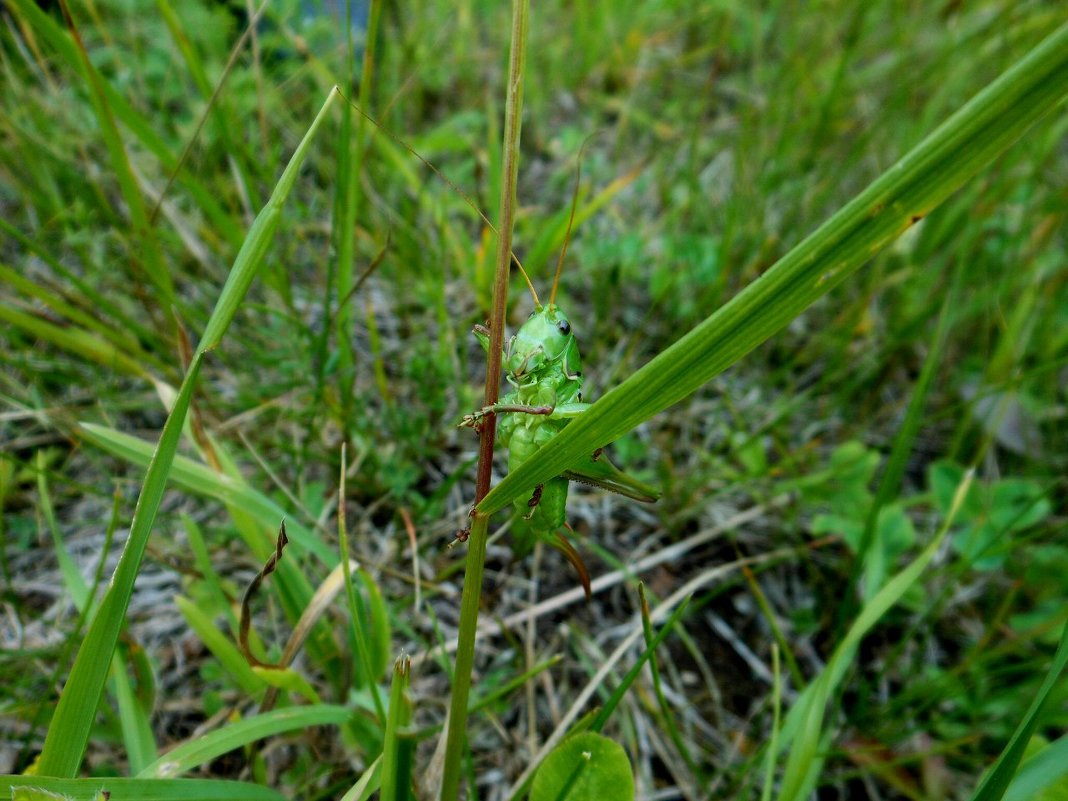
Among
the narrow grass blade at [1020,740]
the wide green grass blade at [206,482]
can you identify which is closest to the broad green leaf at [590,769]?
the narrow grass blade at [1020,740]

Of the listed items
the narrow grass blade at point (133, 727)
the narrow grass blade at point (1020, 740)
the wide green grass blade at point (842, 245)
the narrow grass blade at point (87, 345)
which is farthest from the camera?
the narrow grass blade at point (87, 345)

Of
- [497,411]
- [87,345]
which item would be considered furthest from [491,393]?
[87,345]

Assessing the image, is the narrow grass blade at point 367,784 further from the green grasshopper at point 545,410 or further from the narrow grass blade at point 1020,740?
the narrow grass blade at point 1020,740

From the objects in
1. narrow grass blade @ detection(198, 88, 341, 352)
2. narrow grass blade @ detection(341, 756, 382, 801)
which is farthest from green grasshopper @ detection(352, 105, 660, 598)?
narrow grass blade @ detection(341, 756, 382, 801)

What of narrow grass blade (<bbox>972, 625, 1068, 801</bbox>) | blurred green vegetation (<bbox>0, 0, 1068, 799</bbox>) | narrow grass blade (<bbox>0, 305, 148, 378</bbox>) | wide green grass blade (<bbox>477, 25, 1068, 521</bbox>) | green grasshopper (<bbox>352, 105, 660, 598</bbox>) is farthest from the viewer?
narrow grass blade (<bbox>0, 305, 148, 378</bbox>)

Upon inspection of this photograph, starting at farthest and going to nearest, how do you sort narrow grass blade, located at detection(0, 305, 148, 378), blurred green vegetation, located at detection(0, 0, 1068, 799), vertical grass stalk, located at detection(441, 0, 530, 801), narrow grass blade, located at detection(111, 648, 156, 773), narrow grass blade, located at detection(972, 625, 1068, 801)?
narrow grass blade, located at detection(0, 305, 148, 378) < blurred green vegetation, located at detection(0, 0, 1068, 799) < narrow grass blade, located at detection(111, 648, 156, 773) < narrow grass blade, located at detection(972, 625, 1068, 801) < vertical grass stalk, located at detection(441, 0, 530, 801)

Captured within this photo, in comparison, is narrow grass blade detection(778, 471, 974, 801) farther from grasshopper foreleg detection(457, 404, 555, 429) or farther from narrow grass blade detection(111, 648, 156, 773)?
narrow grass blade detection(111, 648, 156, 773)
